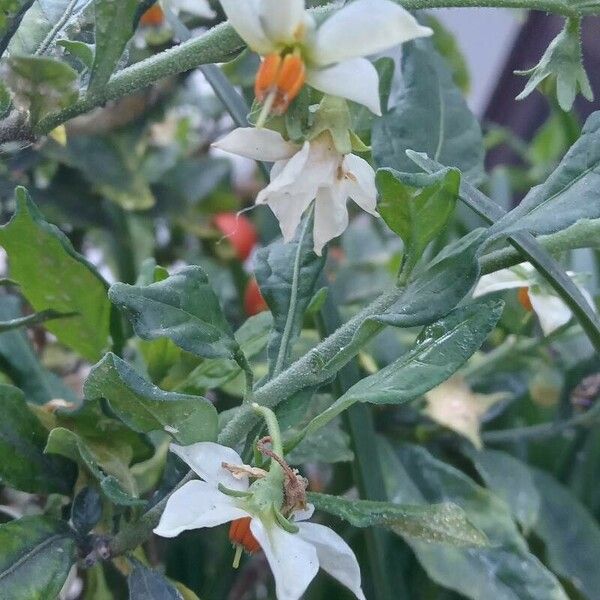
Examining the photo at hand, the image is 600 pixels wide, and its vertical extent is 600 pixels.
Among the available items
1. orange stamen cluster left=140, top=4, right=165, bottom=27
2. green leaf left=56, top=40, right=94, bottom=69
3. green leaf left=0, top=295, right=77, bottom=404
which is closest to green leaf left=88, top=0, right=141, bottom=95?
green leaf left=56, top=40, right=94, bottom=69

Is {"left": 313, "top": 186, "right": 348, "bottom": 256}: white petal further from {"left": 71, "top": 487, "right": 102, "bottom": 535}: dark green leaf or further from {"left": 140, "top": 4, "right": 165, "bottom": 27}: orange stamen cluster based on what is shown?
{"left": 140, "top": 4, "right": 165, "bottom": 27}: orange stamen cluster

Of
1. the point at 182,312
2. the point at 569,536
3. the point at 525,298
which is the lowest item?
the point at 569,536

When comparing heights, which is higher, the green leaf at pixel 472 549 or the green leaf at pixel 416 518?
the green leaf at pixel 416 518

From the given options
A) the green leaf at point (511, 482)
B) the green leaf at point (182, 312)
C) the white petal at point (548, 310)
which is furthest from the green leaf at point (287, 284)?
the green leaf at point (511, 482)

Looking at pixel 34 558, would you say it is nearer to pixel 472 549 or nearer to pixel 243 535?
pixel 243 535

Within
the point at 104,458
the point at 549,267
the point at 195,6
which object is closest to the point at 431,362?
the point at 549,267

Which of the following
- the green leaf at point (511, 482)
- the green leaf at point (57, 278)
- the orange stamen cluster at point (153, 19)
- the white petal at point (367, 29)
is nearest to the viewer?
the white petal at point (367, 29)

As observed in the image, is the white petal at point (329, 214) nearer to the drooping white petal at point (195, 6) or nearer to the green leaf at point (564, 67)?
the green leaf at point (564, 67)

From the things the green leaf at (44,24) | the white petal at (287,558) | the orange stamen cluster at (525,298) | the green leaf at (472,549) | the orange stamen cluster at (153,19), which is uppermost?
the green leaf at (44,24)
